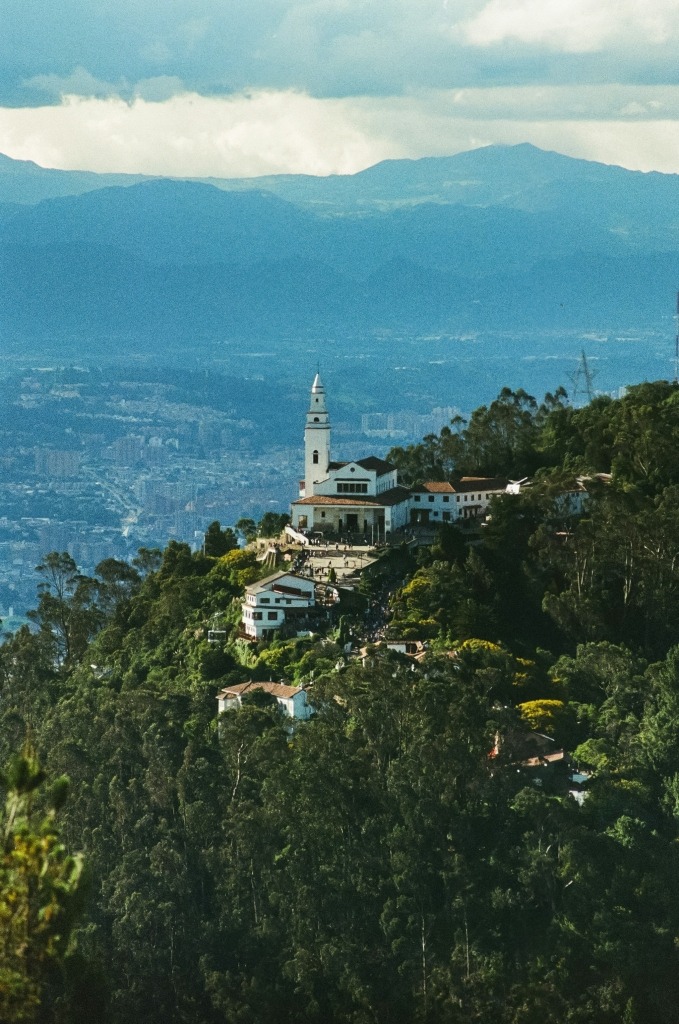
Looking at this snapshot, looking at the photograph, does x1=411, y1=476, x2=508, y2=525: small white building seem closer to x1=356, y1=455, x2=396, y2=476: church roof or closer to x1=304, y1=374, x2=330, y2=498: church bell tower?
x1=356, y1=455, x2=396, y2=476: church roof

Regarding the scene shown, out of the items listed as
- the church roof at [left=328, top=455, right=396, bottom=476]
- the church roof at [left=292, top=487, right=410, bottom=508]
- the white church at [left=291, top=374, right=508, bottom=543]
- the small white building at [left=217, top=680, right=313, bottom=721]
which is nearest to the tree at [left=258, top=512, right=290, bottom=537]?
the white church at [left=291, top=374, right=508, bottom=543]

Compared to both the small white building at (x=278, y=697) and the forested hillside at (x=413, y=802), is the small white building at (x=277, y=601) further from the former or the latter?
the small white building at (x=278, y=697)

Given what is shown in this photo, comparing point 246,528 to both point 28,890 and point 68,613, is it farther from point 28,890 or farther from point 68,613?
point 28,890

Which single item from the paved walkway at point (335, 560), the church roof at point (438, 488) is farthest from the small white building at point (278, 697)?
the church roof at point (438, 488)

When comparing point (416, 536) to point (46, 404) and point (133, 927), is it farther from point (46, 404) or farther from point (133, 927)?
point (46, 404)

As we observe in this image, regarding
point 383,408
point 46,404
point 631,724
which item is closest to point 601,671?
point 631,724

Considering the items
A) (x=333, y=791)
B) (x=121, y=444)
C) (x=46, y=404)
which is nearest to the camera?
(x=333, y=791)

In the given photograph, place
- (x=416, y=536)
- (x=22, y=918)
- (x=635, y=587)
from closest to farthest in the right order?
(x=22, y=918) < (x=635, y=587) < (x=416, y=536)
